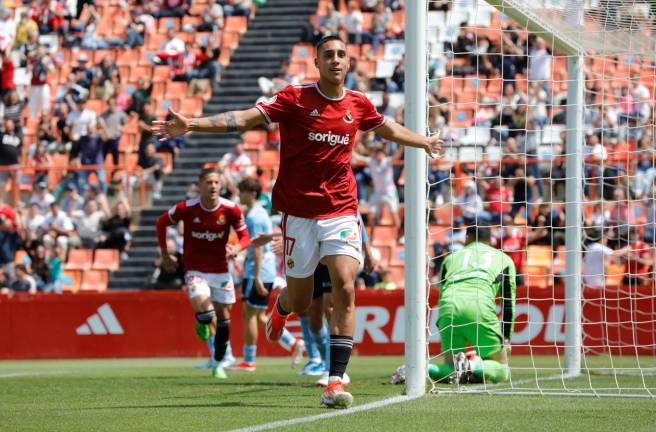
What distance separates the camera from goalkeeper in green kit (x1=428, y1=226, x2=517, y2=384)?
11.1 metres

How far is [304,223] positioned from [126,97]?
19.1 m

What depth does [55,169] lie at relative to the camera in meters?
24.2

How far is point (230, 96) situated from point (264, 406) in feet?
60.9

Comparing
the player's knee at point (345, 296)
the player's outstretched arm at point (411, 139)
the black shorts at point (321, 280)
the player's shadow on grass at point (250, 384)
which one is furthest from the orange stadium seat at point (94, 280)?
the player's knee at point (345, 296)

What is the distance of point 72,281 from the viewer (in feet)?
75.7

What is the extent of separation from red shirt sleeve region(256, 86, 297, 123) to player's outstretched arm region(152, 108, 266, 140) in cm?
6

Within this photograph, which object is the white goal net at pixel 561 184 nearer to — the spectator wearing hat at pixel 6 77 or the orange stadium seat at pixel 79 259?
the orange stadium seat at pixel 79 259

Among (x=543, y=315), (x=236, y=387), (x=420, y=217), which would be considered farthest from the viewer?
(x=543, y=315)

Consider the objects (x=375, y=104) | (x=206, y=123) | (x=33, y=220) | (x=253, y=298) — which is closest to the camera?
(x=206, y=123)

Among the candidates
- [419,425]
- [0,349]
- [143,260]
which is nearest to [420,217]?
[419,425]

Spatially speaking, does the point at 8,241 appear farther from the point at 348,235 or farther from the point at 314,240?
the point at 348,235

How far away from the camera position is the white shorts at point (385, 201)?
21766 millimetres

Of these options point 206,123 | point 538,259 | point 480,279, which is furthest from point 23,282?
point 206,123

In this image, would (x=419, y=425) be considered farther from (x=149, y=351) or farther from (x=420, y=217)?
(x=149, y=351)
